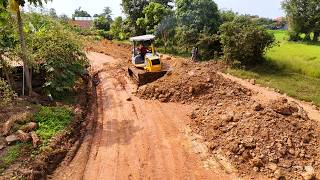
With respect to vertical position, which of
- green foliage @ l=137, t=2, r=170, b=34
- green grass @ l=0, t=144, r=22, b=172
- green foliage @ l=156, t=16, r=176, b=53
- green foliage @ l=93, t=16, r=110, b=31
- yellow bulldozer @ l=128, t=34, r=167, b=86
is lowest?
green grass @ l=0, t=144, r=22, b=172

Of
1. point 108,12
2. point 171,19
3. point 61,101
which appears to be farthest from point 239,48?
point 108,12

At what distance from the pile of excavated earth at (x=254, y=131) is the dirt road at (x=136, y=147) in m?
0.84

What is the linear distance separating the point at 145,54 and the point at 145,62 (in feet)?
2.31

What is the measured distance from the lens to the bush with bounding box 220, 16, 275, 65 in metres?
23.9

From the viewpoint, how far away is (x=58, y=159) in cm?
1127

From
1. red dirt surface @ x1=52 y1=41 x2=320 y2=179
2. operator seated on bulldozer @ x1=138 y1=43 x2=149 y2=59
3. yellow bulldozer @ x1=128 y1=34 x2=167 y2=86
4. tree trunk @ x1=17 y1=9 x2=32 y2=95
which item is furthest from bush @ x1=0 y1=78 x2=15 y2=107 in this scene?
operator seated on bulldozer @ x1=138 y1=43 x2=149 y2=59

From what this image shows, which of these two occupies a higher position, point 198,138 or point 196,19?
point 196,19

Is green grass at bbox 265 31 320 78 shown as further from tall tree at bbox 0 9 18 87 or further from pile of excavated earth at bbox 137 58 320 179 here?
tall tree at bbox 0 9 18 87

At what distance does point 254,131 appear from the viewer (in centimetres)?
1164

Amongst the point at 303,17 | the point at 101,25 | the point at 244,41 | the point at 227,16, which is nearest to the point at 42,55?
the point at 244,41

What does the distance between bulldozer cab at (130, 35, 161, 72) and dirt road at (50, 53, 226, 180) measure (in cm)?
272

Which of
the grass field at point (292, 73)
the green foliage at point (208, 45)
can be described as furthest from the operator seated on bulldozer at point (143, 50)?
the green foliage at point (208, 45)

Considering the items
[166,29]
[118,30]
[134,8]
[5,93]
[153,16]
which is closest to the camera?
[5,93]

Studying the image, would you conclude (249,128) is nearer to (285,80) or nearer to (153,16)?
(285,80)
